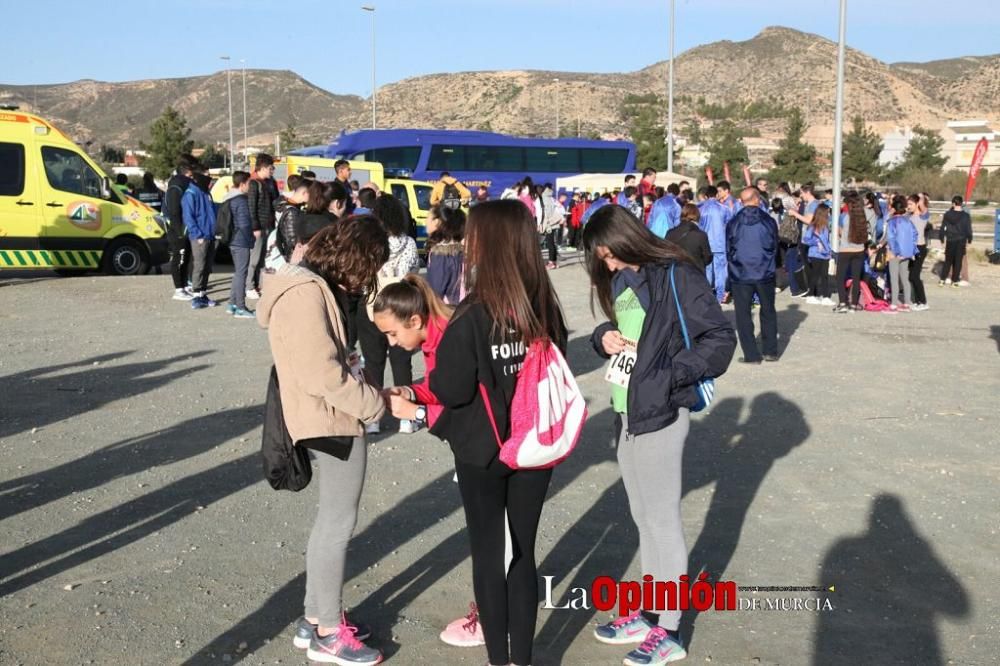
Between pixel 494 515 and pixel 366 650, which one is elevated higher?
pixel 494 515

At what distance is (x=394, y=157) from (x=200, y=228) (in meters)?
26.4

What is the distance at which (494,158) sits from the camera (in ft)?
143

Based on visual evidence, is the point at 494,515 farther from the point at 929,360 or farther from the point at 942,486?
the point at 929,360

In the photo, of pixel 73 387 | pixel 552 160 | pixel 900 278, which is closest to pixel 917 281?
pixel 900 278

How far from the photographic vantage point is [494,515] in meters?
3.89

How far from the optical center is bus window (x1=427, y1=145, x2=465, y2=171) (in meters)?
41.0

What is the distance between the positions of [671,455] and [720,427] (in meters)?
4.36

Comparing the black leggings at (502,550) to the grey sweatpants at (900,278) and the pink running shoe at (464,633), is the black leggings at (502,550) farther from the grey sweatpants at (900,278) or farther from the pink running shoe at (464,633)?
the grey sweatpants at (900,278)

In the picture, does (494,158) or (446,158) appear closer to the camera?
(446,158)

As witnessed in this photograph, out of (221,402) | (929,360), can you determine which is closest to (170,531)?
(221,402)

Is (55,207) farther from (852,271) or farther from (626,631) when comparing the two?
(626,631)

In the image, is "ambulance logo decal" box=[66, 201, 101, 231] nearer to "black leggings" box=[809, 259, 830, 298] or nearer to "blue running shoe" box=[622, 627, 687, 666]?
"black leggings" box=[809, 259, 830, 298]

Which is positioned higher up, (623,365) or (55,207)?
(55,207)

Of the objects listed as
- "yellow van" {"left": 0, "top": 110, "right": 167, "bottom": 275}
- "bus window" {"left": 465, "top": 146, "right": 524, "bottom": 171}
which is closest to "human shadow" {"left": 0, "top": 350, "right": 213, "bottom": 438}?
"yellow van" {"left": 0, "top": 110, "right": 167, "bottom": 275}
